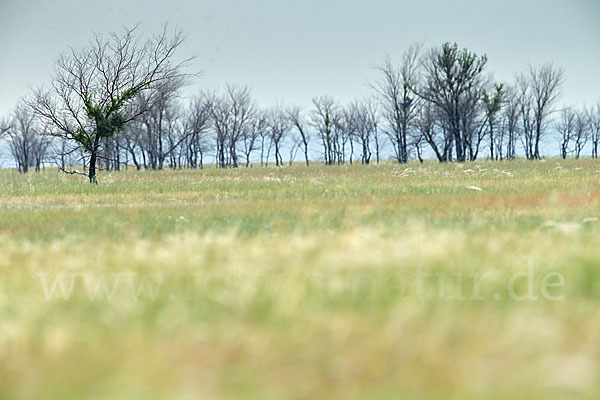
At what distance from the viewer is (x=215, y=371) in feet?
10.2

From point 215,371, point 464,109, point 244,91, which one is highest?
point 244,91

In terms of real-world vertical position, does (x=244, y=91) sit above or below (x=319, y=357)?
above

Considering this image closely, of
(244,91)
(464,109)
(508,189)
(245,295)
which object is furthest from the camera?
(244,91)

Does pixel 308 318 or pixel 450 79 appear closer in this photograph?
pixel 308 318

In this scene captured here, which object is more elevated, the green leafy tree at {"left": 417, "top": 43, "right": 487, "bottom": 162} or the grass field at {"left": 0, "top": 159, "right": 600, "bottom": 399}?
the green leafy tree at {"left": 417, "top": 43, "right": 487, "bottom": 162}

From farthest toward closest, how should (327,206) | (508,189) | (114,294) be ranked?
(508,189), (327,206), (114,294)

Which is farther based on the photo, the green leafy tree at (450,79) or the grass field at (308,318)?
the green leafy tree at (450,79)

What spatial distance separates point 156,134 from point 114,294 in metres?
77.2

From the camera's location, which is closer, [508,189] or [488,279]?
[488,279]

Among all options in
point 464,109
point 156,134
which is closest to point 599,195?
point 464,109

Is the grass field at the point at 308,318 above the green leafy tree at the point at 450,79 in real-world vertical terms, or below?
below

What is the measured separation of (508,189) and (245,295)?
43.4 feet

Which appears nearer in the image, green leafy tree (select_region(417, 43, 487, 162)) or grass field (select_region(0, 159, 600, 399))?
A: grass field (select_region(0, 159, 600, 399))

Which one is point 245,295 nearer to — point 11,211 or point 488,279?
point 488,279
